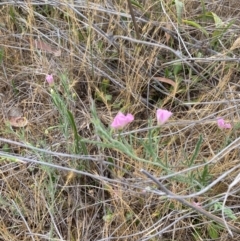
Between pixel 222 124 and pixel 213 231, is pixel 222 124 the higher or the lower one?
the higher one

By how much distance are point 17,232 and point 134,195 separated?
1.14 ft

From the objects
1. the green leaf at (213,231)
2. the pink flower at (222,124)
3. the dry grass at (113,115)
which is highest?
the pink flower at (222,124)

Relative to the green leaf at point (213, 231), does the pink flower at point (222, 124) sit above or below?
above

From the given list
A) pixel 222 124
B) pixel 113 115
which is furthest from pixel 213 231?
pixel 113 115

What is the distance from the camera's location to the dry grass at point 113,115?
1.38 meters

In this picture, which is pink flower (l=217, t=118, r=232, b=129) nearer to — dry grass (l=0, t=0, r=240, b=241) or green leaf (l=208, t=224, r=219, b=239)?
dry grass (l=0, t=0, r=240, b=241)

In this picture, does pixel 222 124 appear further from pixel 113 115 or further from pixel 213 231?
pixel 113 115

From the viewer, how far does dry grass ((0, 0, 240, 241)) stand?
4.53 feet

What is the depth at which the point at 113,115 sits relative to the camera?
1.67 m

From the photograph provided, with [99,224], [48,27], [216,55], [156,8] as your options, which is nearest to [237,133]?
[216,55]

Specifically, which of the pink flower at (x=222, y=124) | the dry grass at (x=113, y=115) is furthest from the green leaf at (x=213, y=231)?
the pink flower at (x=222, y=124)

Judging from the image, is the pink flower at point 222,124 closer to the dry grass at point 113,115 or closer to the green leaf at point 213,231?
the dry grass at point 113,115

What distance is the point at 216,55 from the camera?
1703 millimetres

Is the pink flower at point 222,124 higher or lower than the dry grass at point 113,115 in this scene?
higher
